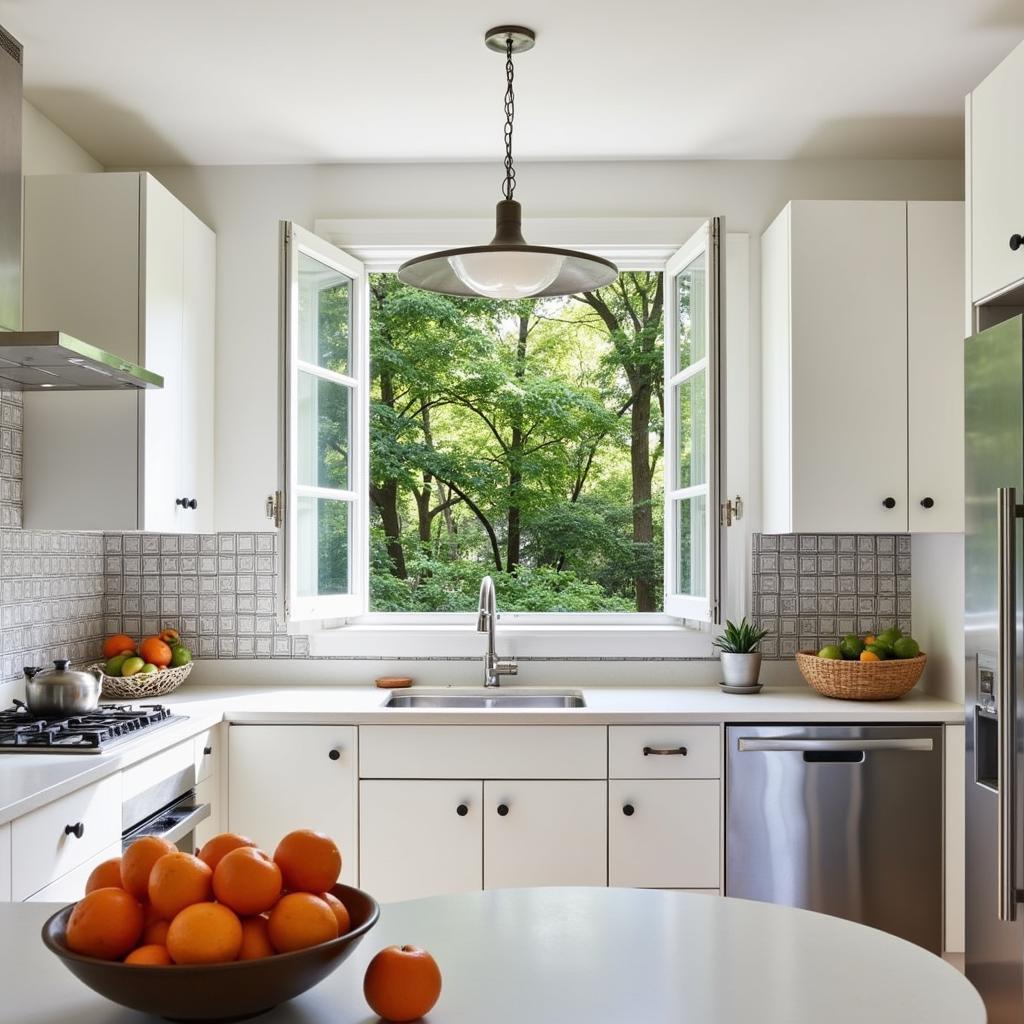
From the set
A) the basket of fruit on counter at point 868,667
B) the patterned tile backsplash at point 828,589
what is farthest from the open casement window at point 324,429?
the basket of fruit on counter at point 868,667

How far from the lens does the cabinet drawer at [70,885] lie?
2.13m

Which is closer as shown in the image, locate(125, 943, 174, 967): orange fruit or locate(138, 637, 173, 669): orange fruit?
locate(125, 943, 174, 967): orange fruit

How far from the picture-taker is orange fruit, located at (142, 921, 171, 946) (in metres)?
0.98

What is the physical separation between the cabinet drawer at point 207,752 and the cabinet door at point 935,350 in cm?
220

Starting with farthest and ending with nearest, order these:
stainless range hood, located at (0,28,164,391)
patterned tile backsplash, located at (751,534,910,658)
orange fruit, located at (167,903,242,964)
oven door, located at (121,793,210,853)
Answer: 1. patterned tile backsplash, located at (751,534,910,658)
2. oven door, located at (121,793,210,853)
3. stainless range hood, located at (0,28,164,391)
4. orange fruit, located at (167,903,242,964)

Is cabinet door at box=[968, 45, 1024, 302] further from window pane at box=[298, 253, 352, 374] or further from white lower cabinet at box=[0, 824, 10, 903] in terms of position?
white lower cabinet at box=[0, 824, 10, 903]

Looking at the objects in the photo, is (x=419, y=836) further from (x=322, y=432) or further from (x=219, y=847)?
(x=219, y=847)

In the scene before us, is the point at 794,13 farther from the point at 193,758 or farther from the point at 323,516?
the point at 193,758

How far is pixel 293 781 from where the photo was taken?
313 cm

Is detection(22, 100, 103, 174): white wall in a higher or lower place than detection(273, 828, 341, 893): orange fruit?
higher

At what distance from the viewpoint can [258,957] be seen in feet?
3.18

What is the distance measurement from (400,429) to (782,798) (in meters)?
3.62

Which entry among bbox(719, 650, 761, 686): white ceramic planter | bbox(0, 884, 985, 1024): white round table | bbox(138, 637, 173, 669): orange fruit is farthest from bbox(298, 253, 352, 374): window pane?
bbox(0, 884, 985, 1024): white round table

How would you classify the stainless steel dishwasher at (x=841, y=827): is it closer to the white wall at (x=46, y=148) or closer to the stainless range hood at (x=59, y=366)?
the stainless range hood at (x=59, y=366)
